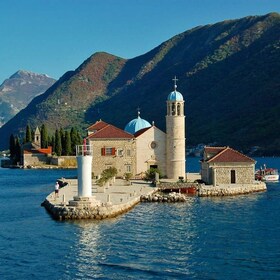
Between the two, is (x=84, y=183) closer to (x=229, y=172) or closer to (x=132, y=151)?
(x=229, y=172)

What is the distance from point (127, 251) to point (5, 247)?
7729mm

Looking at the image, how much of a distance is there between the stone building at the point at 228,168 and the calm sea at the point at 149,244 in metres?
13.7

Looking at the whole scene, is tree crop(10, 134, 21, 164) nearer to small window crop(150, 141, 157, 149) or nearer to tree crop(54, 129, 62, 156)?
tree crop(54, 129, 62, 156)

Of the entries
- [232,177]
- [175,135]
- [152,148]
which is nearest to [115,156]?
[152,148]

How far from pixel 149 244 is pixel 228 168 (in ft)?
109

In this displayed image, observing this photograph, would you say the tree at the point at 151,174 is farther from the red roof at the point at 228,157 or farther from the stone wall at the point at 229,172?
the red roof at the point at 228,157

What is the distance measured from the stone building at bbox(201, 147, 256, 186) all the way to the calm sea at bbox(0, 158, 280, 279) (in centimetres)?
1369

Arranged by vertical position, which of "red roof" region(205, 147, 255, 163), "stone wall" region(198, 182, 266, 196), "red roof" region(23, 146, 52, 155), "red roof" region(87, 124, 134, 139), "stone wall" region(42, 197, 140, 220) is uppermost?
"red roof" region(23, 146, 52, 155)

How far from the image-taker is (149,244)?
116 ft

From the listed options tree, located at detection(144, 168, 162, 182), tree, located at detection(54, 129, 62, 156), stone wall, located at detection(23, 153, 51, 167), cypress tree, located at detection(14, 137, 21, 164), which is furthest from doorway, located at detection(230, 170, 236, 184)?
cypress tree, located at detection(14, 137, 21, 164)

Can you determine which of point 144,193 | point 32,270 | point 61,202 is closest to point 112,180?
point 144,193

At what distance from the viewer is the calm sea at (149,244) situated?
29406mm

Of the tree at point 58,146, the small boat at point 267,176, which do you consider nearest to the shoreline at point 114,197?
Result: the small boat at point 267,176

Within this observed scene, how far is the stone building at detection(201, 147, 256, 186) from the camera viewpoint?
66.3 meters
